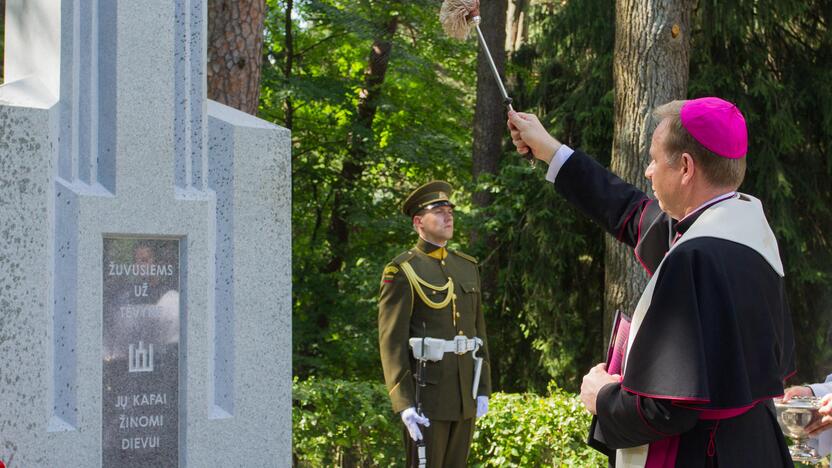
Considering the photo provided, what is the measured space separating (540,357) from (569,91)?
3285 millimetres

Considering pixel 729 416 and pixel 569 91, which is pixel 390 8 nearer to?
pixel 569 91

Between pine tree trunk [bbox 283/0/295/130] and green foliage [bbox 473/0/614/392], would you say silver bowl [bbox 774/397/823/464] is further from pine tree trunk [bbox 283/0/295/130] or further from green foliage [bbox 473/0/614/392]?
pine tree trunk [bbox 283/0/295/130]

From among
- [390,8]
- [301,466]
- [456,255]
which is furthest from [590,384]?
[390,8]

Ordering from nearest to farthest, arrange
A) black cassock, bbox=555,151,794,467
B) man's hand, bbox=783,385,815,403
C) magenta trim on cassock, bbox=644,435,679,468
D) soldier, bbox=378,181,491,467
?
black cassock, bbox=555,151,794,467 → magenta trim on cassock, bbox=644,435,679,468 → man's hand, bbox=783,385,815,403 → soldier, bbox=378,181,491,467

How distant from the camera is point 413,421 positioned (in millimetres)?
5719

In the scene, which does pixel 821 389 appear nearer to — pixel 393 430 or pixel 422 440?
pixel 422 440

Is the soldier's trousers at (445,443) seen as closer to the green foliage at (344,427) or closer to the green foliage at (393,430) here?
the green foliage at (393,430)

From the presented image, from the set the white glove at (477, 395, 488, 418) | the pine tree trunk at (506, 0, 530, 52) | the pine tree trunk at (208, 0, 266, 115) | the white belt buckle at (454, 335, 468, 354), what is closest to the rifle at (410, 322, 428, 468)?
the white belt buckle at (454, 335, 468, 354)

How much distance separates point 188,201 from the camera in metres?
3.73

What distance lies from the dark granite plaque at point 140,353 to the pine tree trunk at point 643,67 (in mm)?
5435

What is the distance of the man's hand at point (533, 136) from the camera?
3367 millimetres

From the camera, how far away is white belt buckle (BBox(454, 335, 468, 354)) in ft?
19.9

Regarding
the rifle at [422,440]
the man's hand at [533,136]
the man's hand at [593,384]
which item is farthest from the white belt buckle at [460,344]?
the man's hand at [593,384]

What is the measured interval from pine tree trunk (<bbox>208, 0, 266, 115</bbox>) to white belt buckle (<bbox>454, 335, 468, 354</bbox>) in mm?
2227
